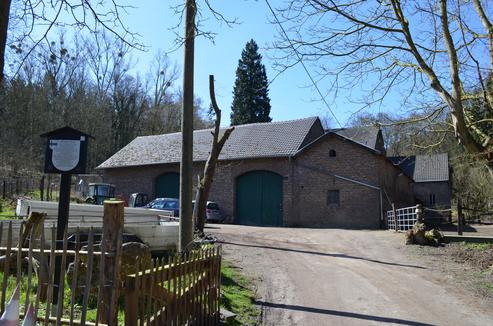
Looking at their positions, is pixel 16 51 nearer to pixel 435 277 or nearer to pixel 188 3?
pixel 188 3

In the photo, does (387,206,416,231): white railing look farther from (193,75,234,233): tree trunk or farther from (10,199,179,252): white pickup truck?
(10,199,179,252): white pickup truck

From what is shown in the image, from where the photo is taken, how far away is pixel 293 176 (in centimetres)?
3030

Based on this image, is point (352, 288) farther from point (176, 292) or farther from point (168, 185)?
point (168, 185)

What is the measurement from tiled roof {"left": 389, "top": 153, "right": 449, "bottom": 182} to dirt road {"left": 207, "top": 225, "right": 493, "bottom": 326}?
3253cm

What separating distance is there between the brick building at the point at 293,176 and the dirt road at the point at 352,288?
12.6m

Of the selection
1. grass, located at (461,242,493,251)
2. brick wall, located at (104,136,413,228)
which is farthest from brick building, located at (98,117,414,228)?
grass, located at (461,242,493,251)

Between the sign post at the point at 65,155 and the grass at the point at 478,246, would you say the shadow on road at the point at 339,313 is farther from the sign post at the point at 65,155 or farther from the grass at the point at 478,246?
the grass at the point at 478,246

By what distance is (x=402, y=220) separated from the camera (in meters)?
22.2

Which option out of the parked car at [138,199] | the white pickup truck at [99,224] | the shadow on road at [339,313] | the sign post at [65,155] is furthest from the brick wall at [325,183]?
the sign post at [65,155]

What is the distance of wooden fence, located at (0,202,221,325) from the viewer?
414cm

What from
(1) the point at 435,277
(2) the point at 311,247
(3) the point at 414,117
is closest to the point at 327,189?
(2) the point at 311,247

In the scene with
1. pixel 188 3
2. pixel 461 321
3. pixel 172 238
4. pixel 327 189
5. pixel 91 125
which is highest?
pixel 91 125

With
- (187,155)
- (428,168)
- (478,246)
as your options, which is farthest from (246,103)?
(187,155)

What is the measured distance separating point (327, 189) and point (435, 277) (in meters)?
18.4
